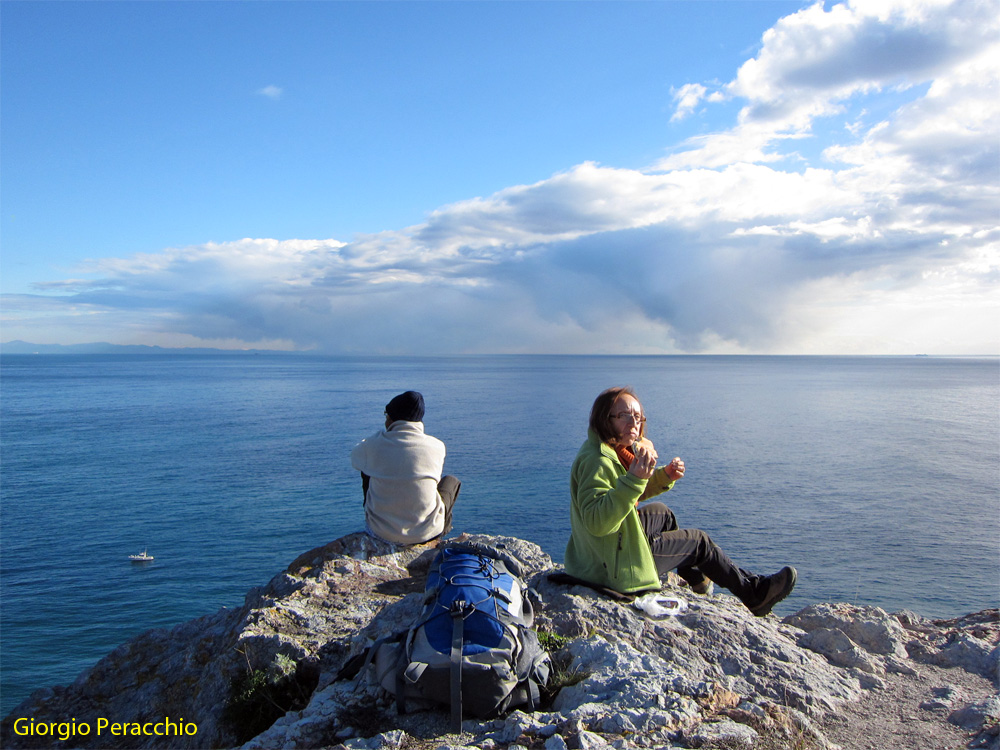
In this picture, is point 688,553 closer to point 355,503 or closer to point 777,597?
point 777,597

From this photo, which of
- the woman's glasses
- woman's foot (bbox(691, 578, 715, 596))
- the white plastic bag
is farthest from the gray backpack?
woman's foot (bbox(691, 578, 715, 596))

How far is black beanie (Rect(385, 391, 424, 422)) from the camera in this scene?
28.0 ft

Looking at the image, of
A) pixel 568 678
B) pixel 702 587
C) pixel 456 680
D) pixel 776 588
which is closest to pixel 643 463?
pixel 568 678

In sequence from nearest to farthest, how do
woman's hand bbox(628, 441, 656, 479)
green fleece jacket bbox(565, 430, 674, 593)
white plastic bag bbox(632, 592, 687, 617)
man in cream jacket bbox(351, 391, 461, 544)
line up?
woman's hand bbox(628, 441, 656, 479) < green fleece jacket bbox(565, 430, 674, 593) < white plastic bag bbox(632, 592, 687, 617) < man in cream jacket bbox(351, 391, 461, 544)

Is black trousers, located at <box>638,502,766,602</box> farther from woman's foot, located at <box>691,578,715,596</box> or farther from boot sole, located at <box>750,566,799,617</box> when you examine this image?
woman's foot, located at <box>691,578,715,596</box>

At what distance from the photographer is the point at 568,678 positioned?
4.93 m

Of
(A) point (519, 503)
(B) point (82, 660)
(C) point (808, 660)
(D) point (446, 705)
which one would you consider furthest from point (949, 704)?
(A) point (519, 503)

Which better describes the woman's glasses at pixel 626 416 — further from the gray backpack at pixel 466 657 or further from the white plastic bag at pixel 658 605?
the gray backpack at pixel 466 657

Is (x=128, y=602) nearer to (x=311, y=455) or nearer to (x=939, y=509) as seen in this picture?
(x=311, y=455)

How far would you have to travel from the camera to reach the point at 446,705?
4.61m

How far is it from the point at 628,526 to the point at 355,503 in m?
27.0

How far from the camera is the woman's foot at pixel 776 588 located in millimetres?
6328

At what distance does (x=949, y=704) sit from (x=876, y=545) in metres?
25.3

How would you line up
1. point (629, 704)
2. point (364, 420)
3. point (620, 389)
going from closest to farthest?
point (629, 704) < point (620, 389) < point (364, 420)
